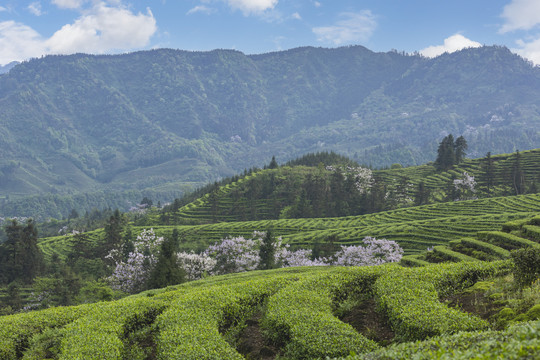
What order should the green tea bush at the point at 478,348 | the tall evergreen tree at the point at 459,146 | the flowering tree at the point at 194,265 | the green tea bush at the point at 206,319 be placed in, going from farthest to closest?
the tall evergreen tree at the point at 459,146
the flowering tree at the point at 194,265
the green tea bush at the point at 206,319
the green tea bush at the point at 478,348

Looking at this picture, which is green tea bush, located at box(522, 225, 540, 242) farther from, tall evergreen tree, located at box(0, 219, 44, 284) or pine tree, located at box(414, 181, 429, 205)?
tall evergreen tree, located at box(0, 219, 44, 284)

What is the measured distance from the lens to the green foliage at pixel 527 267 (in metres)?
18.0

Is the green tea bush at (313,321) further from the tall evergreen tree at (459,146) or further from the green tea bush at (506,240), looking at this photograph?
the tall evergreen tree at (459,146)

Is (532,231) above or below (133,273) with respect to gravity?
above

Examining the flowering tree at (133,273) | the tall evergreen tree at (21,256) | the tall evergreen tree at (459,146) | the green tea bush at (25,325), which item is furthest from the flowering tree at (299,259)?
the tall evergreen tree at (459,146)

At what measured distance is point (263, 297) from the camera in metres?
22.7

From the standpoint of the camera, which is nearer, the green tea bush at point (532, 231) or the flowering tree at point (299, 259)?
the green tea bush at point (532, 231)

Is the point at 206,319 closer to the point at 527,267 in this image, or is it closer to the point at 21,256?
the point at 527,267

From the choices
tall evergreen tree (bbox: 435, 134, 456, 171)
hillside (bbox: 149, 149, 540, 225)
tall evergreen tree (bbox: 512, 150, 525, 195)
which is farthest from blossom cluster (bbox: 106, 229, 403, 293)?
tall evergreen tree (bbox: 435, 134, 456, 171)

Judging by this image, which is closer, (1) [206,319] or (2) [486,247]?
(1) [206,319]

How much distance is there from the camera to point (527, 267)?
59.7ft

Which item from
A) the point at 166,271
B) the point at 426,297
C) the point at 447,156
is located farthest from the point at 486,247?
the point at 447,156

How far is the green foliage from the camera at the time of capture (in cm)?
1796

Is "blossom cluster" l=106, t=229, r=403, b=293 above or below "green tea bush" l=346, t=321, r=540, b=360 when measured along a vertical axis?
below
